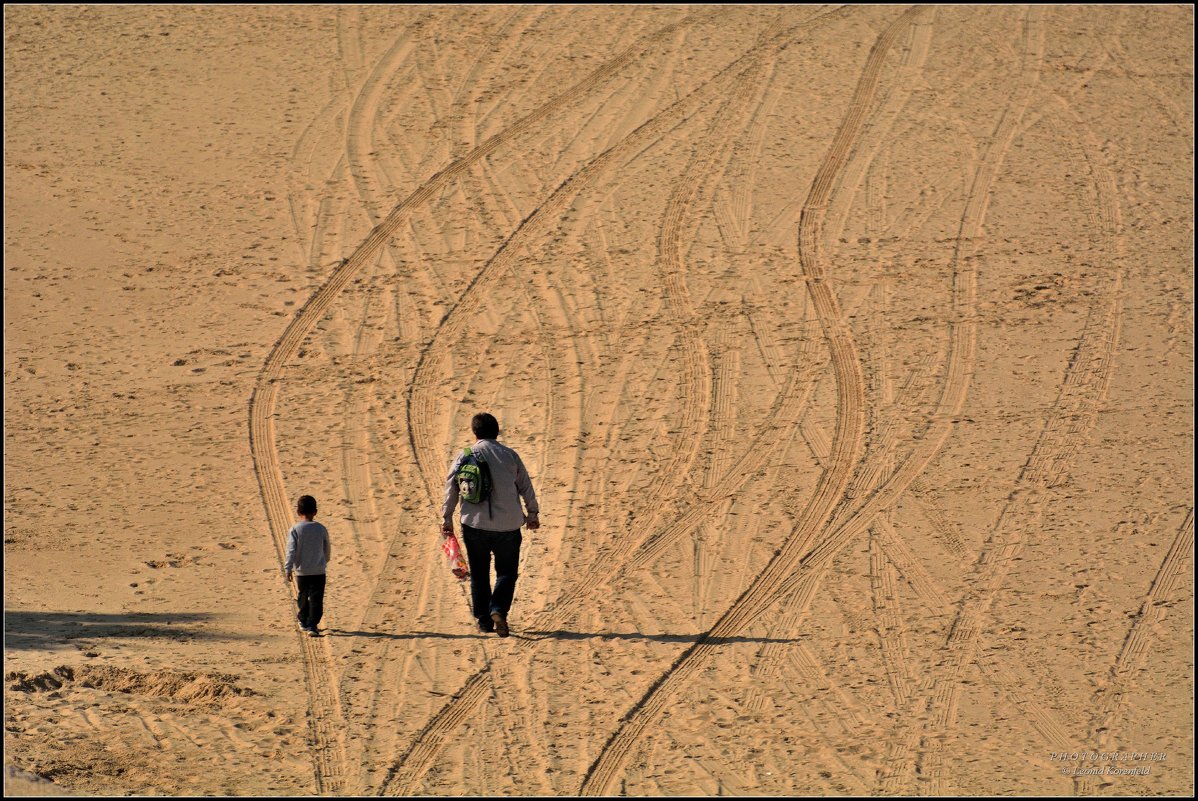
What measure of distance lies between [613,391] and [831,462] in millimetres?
2177

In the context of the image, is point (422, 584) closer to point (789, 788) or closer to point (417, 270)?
point (789, 788)

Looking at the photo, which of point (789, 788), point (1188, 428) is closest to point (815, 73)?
point (1188, 428)

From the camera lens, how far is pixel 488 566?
30.7 feet

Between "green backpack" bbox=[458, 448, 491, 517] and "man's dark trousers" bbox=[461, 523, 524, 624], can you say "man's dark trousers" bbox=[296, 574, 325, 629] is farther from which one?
"green backpack" bbox=[458, 448, 491, 517]

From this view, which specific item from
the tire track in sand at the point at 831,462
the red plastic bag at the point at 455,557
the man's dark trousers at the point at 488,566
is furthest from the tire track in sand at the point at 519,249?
the tire track in sand at the point at 831,462

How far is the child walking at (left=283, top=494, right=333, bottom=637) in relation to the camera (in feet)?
30.5

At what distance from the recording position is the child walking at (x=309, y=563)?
9.30 m

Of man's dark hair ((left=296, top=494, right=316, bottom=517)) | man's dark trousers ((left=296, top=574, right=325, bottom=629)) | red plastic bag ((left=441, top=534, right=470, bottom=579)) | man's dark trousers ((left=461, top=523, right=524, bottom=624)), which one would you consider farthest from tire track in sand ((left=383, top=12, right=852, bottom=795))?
man's dark hair ((left=296, top=494, right=316, bottom=517))

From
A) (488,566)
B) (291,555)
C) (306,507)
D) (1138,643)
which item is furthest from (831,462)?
(291,555)

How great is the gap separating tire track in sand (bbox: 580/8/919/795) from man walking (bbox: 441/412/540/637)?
126cm

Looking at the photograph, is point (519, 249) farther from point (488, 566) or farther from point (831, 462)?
A: point (488, 566)

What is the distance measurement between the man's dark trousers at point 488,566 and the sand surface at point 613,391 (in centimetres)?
29

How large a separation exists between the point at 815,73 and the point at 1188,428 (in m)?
8.58

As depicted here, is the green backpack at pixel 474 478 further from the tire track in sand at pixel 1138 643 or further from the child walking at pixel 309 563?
the tire track in sand at pixel 1138 643
